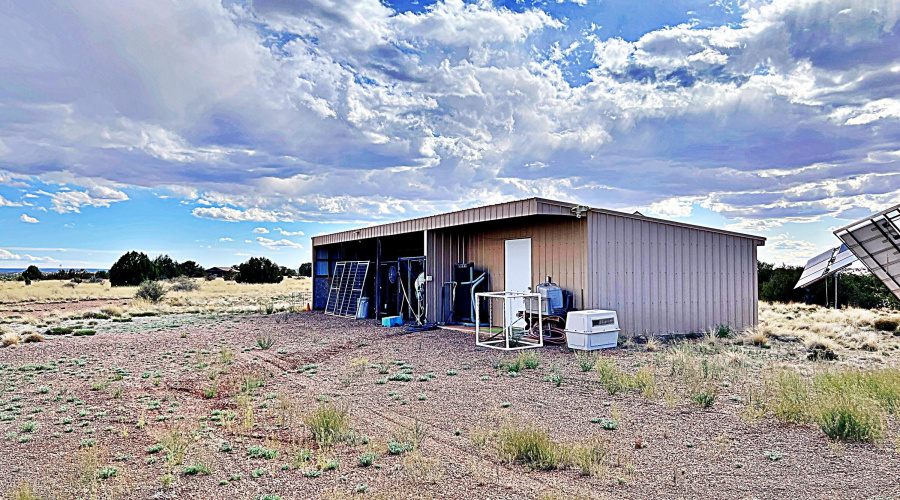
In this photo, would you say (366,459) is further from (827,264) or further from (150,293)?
(150,293)

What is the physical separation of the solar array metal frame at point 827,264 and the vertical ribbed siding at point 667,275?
170cm

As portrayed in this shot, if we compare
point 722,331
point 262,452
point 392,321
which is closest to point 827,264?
point 722,331

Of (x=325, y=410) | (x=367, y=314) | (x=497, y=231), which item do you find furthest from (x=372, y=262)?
(x=325, y=410)

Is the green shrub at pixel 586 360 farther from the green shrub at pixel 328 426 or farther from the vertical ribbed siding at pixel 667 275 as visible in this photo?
the green shrub at pixel 328 426

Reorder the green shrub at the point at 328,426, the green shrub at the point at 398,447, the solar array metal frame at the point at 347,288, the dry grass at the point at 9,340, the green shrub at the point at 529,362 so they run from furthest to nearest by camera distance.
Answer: the solar array metal frame at the point at 347,288, the dry grass at the point at 9,340, the green shrub at the point at 529,362, the green shrub at the point at 328,426, the green shrub at the point at 398,447

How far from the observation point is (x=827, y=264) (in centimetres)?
1652

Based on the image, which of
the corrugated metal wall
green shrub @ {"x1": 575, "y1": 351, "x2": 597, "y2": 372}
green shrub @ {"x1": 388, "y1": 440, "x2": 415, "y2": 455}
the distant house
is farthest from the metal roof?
the distant house

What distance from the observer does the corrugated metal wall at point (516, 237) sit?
13.3 meters

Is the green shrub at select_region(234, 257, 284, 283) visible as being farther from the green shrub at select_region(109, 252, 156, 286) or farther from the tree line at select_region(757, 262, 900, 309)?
the tree line at select_region(757, 262, 900, 309)

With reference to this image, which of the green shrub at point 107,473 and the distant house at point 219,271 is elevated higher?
the distant house at point 219,271

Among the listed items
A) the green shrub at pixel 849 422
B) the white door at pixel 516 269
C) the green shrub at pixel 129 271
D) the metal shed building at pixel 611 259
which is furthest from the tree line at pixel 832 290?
the green shrub at pixel 129 271

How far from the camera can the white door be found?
14.9m

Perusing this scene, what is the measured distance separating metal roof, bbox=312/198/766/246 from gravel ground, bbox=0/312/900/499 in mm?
2947

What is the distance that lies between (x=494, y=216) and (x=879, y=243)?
7413mm
